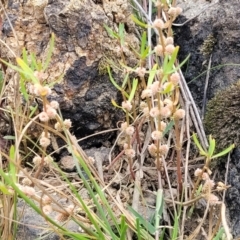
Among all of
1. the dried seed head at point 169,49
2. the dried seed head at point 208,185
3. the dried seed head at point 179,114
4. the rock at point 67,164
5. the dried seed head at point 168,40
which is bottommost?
the rock at point 67,164

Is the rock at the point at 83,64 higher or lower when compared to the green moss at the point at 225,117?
higher

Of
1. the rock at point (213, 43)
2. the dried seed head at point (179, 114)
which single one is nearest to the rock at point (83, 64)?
the rock at point (213, 43)

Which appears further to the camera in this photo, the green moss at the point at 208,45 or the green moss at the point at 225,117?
the green moss at the point at 208,45

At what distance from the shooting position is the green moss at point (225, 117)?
1285 millimetres

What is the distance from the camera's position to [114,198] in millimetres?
1165

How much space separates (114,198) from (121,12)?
66 centimetres

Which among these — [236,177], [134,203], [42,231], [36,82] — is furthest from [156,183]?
[36,82]

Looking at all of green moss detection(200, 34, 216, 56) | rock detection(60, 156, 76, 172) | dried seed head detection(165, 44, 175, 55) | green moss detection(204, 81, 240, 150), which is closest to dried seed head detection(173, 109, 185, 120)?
dried seed head detection(165, 44, 175, 55)

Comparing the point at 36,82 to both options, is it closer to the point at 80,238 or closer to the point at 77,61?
the point at 80,238

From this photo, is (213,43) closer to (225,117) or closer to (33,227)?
(225,117)

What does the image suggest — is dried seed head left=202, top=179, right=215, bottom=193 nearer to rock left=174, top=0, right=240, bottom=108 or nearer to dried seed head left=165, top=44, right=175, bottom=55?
dried seed head left=165, top=44, right=175, bottom=55

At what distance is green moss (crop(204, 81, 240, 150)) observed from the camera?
1.29 metres

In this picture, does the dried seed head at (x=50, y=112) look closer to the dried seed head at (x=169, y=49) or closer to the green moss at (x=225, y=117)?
the dried seed head at (x=169, y=49)

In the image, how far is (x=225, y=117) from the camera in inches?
52.3
